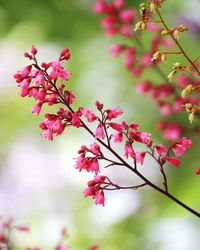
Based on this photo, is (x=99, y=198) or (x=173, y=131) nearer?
(x=99, y=198)

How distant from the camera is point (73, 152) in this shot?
4246 mm

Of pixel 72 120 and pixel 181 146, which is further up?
pixel 72 120

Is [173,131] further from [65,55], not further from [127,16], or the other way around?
[65,55]

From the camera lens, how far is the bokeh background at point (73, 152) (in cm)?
346

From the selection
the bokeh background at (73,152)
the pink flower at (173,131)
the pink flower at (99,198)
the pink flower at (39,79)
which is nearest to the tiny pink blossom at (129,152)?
the pink flower at (99,198)

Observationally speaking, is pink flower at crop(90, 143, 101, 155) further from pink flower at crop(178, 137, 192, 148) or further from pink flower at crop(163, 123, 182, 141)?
pink flower at crop(163, 123, 182, 141)

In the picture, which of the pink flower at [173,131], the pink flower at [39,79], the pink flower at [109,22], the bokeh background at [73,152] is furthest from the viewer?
the bokeh background at [73,152]

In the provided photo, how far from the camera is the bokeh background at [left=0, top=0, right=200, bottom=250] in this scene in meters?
3.46

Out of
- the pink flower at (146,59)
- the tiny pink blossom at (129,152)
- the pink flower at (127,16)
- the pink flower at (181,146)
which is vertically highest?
the pink flower at (127,16)

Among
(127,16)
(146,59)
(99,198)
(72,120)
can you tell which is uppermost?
(127,16)

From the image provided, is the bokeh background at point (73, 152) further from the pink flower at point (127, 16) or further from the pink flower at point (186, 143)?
the pink flower at point (186, 143)

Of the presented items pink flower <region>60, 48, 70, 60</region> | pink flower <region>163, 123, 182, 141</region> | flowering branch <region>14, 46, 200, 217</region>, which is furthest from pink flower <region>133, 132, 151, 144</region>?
pink flower <region>163, 123, 182, 141</region>

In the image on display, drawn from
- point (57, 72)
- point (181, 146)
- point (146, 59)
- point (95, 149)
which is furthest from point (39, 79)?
point (146, 59)

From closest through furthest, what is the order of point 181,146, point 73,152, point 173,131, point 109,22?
point 181,146
point 173,131
point 109,22
point 73,152
